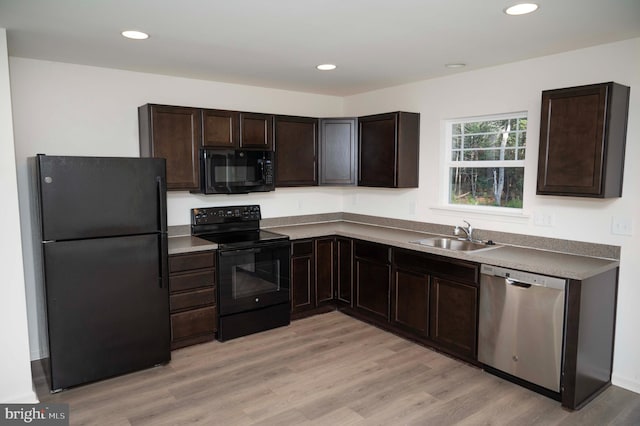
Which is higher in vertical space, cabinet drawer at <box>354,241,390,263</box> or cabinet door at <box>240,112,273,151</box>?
cabinet door at <box>240,112,273,151</box>

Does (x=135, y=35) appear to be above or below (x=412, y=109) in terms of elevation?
above

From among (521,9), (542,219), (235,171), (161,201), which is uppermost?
(521,9)

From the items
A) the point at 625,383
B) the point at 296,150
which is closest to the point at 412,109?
the point at 296,150

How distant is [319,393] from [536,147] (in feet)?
8.36

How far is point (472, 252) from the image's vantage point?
3441 mm

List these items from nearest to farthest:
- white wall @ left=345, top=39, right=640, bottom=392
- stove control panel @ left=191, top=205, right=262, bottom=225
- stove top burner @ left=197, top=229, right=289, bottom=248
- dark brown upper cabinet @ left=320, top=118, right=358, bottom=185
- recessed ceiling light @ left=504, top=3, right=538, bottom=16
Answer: recessed ceiling light @ left=504, top=3, right=538, bottom=16 < white wall @ left=345, top=39, right=640, bottom=392 < stove top burner @ left=197, top=229, right=289, bottom=248 < stove control panel @ left=191, top=205, right=262, bottom=225 < dark brown upper cabinet @ left=320, top=118, right=358, bottom=185

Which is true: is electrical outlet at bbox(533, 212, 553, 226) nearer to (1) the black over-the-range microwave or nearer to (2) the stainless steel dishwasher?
(2) the stainless steel dishwasher

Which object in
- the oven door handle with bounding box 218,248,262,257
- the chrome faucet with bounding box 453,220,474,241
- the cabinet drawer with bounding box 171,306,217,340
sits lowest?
the cabinet drawer with bounding box 171,306,217,340

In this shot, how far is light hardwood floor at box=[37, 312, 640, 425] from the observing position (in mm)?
2787

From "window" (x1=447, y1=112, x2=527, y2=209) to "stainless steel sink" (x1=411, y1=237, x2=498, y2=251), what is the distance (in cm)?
40

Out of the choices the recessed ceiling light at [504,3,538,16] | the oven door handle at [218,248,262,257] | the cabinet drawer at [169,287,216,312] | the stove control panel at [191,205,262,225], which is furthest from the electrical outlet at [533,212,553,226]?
the cabinet drawer at [169,287,216,312]

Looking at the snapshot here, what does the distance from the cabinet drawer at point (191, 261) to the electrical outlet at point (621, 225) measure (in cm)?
315

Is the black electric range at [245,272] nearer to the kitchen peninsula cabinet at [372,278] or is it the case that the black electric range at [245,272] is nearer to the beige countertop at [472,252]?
the beige countertop at [472,252]

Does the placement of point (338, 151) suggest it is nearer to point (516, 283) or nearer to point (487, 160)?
point (487, 160)
